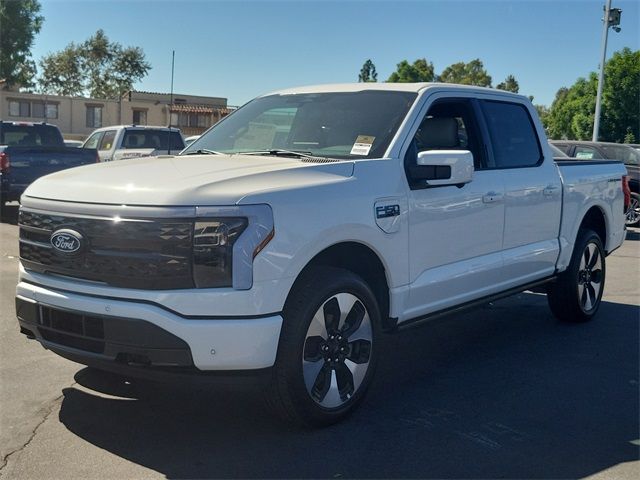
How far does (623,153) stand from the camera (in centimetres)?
1603

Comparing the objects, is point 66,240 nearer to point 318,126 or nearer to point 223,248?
point 223,248

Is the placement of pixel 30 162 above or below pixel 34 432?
above

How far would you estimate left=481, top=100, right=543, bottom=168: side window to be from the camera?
5883 millimetres

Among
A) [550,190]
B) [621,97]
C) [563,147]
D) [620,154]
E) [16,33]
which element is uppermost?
[16,33]

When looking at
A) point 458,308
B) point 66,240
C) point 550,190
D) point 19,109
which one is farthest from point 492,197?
point 19,109

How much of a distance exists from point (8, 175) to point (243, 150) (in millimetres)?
9785

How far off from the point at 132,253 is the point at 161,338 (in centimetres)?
46

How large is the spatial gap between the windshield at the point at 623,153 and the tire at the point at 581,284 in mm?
9235

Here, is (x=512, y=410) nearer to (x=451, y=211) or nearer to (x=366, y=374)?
(x=366, y=374)

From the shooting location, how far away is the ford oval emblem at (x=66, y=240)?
3895 mm

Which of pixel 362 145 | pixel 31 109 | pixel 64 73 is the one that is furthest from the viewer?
pixel 64 73

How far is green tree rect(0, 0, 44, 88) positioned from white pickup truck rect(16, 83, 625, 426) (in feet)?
149

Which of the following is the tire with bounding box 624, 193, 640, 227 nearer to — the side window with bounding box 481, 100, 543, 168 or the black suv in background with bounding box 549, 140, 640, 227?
the black suv in background with bounding box 549, 140, 640, 227

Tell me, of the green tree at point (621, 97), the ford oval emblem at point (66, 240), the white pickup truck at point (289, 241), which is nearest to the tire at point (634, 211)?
the white pickup truck at point (289, 241)
